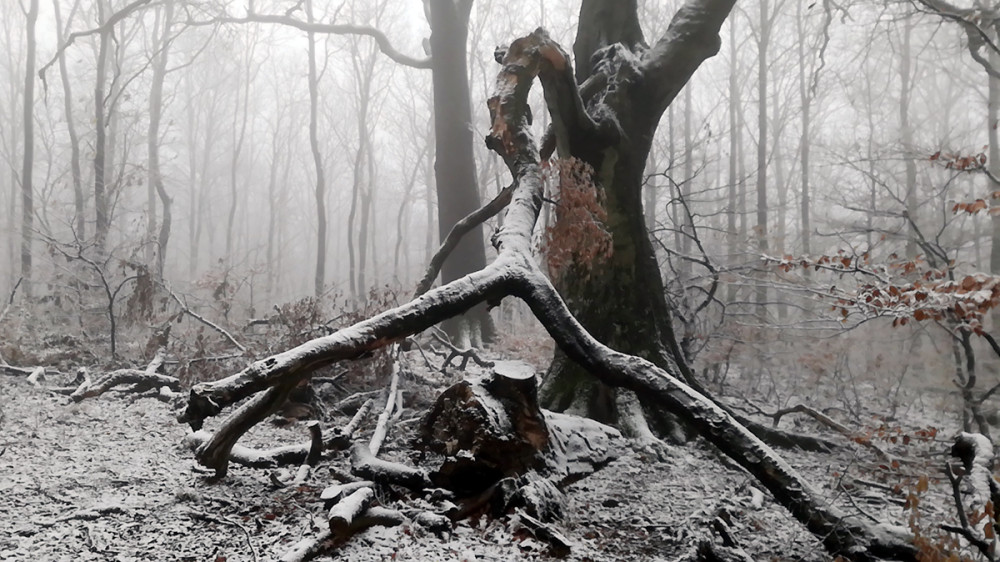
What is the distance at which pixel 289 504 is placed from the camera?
317 centimetres

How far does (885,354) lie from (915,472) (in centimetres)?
605

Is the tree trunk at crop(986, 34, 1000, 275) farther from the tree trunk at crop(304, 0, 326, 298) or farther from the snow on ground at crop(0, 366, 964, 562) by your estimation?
Answer: the tree trunk at crop(304, 0, 326, 298)

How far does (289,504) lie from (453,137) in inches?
337

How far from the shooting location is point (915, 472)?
441 centimetres

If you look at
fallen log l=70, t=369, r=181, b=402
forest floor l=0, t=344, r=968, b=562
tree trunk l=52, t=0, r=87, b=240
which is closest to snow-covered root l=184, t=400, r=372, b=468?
forest floor l=0, t=344, r=968, b=562

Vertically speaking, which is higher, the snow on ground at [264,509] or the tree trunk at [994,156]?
the tree trunk at [994,156]

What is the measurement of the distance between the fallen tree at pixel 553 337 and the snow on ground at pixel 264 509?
397 millimetres

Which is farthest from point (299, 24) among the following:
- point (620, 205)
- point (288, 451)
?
point (288, 451)

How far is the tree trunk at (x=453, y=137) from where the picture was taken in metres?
10.5

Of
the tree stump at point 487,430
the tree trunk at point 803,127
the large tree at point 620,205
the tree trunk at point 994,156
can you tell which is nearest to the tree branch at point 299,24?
the large tree at point 620,205

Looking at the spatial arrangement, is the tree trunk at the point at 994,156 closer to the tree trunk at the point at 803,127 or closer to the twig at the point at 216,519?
the tree trunk at the point at 803,127

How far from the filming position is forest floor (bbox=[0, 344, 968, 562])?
274cm

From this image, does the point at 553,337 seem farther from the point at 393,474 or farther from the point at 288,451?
the point at 288,451

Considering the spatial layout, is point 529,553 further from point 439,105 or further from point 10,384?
point 439,105
